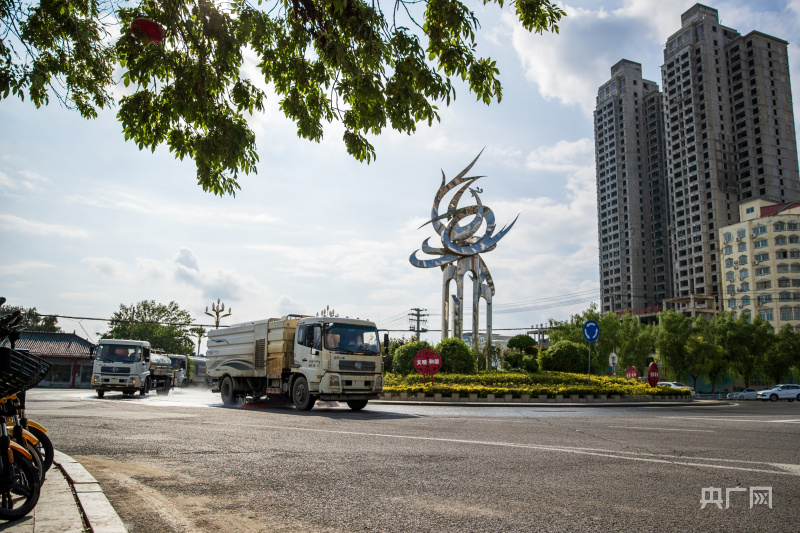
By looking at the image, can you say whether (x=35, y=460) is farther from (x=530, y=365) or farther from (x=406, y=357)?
(x=530, y=365)

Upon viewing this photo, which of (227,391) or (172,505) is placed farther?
(227,391)

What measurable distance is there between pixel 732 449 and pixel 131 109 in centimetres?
903

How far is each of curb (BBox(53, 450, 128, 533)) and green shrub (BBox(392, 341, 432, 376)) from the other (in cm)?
2521

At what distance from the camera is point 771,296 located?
85.6 m

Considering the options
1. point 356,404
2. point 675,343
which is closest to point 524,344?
point 356,404

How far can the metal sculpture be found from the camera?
112ft

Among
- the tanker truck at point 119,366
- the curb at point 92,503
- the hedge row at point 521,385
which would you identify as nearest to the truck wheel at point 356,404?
the hedge row at point 521,385

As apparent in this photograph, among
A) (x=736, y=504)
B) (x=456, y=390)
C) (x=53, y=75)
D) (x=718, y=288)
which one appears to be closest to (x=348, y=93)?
(x=53, y=75)

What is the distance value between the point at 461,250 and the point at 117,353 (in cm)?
1927

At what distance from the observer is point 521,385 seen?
26.5 metres

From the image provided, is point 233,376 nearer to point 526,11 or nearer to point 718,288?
point 526,11

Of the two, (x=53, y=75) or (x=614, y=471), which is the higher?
(x=53, y=75)

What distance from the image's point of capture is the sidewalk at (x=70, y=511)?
3.80 metres

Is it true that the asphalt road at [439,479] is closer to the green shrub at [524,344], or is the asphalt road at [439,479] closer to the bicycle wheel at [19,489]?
the bicycle wheel at [19,489]
